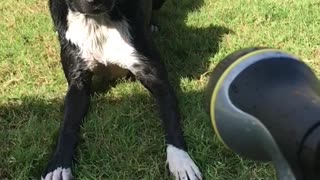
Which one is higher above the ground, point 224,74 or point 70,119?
point 224,74

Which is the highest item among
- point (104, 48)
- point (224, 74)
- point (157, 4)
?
point (224, 74)

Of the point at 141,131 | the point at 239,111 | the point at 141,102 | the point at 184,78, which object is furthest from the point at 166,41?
the point at 239,111

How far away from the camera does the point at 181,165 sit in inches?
101

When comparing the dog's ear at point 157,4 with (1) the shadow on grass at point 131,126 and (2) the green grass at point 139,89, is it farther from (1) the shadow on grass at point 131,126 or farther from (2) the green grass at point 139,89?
(1) the shadow on grass at point 131,126

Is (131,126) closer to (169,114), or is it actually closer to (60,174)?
(169,114)

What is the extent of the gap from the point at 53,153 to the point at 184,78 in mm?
1030

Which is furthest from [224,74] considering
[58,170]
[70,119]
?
[70,119]

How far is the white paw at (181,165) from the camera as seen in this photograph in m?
2.52

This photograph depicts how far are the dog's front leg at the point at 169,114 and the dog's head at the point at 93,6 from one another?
1.32ft

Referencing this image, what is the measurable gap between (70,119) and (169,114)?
52 centimetres

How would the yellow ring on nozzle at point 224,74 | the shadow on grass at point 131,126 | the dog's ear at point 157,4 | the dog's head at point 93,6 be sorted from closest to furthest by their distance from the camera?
the yellow ring on nozzle at point 224,74, the shadow on grass at point 131,126, the dog's head at point 93,6, the dog's ear at point 157,4

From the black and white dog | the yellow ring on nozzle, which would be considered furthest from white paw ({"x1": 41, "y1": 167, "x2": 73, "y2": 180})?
the yellow ring on nozzle

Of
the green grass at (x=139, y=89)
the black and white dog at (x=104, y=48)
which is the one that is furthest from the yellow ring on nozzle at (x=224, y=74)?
the black and white dog at (x=104, y=48)

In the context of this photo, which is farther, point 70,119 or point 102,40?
point 102,40
